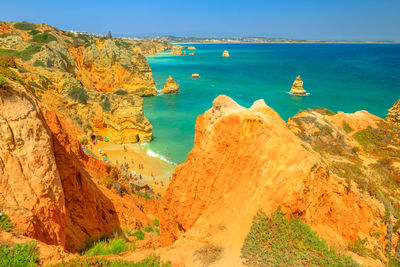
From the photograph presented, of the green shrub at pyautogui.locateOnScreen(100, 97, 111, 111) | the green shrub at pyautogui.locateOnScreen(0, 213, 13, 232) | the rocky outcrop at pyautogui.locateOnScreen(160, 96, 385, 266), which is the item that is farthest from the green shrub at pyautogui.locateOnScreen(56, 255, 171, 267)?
the green shrub at pyautogui.locateOnScreen(100, 97, 111, 111)

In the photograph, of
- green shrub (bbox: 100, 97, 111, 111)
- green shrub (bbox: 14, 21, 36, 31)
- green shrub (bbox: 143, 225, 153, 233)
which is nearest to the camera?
green shrub (bbox: 143, 225, 153, 233)

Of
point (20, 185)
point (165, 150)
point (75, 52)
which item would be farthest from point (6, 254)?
point (75, 52)

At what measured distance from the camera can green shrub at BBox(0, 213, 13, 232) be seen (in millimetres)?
6281

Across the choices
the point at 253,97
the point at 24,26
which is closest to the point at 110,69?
the point at 24,26

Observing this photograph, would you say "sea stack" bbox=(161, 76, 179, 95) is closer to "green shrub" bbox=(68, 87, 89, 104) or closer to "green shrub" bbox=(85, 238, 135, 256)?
"green shrub" bbox=(68, 87, 89, 104)

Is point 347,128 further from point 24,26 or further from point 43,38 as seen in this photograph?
point 24,26

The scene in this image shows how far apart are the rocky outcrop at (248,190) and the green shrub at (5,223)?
13.6 feet

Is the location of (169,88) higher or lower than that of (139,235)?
higher

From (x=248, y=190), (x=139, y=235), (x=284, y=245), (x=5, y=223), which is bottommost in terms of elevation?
(x=139, y=235)

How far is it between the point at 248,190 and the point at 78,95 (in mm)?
31759

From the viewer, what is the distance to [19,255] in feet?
19.1

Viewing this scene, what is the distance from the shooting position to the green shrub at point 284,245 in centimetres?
718

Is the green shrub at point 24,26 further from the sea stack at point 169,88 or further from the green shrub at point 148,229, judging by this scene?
the green shrub at point 148,229

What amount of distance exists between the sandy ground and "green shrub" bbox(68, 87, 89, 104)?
6177mm
